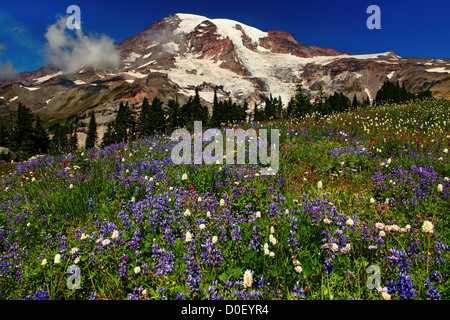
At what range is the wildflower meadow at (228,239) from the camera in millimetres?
2430

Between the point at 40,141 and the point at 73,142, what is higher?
the point at 40,141

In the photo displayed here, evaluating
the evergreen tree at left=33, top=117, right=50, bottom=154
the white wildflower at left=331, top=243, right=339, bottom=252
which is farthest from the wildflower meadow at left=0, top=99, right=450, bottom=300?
the evergreen tree at left=33, top=117, right=50, bottom=154

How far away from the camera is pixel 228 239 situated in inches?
121

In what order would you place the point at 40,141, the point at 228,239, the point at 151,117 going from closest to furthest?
the point at 228,239
the point at 151,117
the point at 40,141

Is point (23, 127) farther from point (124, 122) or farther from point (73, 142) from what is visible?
point (124, 122)

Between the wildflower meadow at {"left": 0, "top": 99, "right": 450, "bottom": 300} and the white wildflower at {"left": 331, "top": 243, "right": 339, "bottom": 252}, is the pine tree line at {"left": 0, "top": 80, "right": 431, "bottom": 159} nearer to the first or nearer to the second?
the wildflower meadow at {"left": 0, "top": 99, "right": 450, "bottom": 300}

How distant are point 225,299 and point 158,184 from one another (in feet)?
9.67

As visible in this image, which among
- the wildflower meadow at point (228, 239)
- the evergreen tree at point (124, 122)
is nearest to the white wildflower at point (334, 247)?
the wildflower meadow at point (228, 239)

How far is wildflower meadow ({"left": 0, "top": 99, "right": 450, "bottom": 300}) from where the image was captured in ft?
7.97

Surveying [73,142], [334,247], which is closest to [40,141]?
[73,142]

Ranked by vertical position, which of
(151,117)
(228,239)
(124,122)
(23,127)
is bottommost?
(228,239)

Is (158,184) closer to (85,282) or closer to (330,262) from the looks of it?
(85,282)

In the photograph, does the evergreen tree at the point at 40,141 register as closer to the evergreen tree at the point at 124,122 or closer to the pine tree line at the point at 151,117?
the pine tree line at the point at 151,117
